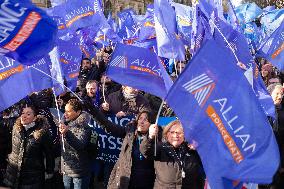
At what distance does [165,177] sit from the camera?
426 centimetres

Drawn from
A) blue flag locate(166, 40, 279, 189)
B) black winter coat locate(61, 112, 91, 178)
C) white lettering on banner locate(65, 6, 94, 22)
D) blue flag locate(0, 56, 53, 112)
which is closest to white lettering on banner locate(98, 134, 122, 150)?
black winter coat locate(61, 112, 91, 178)

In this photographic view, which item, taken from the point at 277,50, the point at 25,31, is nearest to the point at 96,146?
the point at 25,31

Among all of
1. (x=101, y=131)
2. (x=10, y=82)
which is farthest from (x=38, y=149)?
(x=101, y=131)

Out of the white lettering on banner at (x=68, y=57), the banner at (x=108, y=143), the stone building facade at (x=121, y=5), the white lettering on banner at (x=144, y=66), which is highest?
the white lettering on banner at (x=144, y=66)

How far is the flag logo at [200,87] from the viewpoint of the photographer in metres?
3.17

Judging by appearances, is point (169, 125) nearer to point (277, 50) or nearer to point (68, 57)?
point (68, 57)

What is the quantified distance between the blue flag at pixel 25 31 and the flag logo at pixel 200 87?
161 centimetres

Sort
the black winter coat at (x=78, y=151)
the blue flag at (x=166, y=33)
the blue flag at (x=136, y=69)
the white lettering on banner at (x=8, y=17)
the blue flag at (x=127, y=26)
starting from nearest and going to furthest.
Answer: the white lettering on banner at (x=8, y=17) → the black winter coat at (x=78, y=151) → the blue flag at (x=136, y=69) → the blue flag at (x=166, y=33) → the blue flag at (x=127, y=26)

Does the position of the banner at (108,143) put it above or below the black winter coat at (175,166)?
below

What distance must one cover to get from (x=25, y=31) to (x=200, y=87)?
176 cm

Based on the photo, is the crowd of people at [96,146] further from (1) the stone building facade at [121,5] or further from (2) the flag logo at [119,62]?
(1) the stone building facade at [121,5]

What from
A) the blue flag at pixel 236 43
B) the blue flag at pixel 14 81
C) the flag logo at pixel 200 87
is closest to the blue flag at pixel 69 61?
the blue flag at pixel 236 43

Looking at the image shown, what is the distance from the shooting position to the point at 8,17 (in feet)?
12.9

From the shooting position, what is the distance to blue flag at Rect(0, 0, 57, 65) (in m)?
3.94
